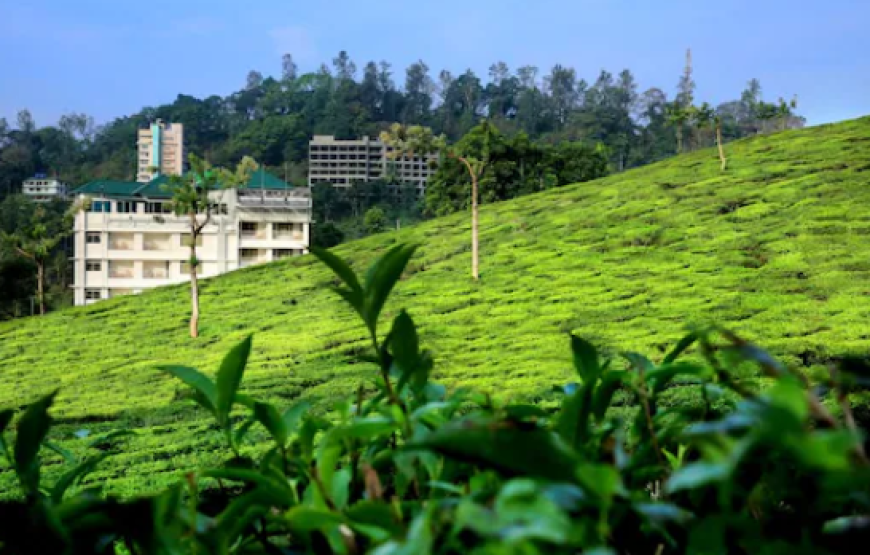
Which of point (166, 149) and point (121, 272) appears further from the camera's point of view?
point (166, 149)

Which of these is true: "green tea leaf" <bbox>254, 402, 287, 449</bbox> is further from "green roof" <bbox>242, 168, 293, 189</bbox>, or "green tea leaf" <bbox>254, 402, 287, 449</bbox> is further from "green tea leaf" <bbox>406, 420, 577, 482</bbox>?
"green roof" <bbox>242, 168, 293, 189</bbox>

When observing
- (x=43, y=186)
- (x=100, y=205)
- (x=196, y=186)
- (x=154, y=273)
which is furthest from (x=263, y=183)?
(x=43, y=186)

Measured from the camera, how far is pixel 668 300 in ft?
18.2

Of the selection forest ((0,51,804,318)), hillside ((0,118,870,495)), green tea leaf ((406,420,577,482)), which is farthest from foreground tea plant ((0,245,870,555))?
forest ((0,51,804,318))

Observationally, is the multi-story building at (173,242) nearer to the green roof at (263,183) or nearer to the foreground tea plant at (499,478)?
the green roof at (263,183)

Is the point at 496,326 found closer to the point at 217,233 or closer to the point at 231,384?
the point at 231,384

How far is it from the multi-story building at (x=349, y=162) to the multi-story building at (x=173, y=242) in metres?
12.1

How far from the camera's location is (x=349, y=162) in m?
27.1

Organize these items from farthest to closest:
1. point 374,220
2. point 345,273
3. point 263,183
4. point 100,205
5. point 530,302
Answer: point 100,205 → point 374,220 → point 263,183 → point 530,302 → point 345,273

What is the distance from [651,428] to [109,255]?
14.3m

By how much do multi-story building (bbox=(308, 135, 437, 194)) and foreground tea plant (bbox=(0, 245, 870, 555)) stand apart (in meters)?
25.9

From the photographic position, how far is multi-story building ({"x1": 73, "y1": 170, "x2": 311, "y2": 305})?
13.4 m

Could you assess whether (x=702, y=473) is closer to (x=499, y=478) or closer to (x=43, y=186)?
(x=499, y=478)

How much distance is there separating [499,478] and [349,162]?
89.2 feet
